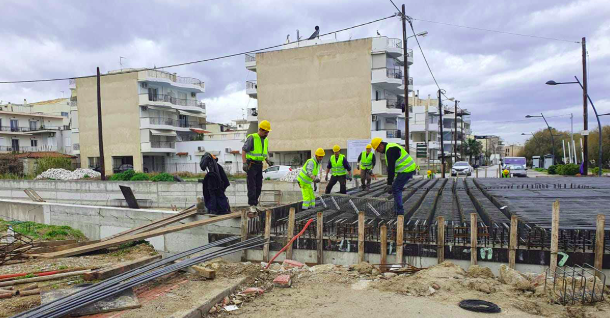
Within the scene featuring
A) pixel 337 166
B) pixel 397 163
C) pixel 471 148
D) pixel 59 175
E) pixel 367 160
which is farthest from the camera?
pixel 471 148

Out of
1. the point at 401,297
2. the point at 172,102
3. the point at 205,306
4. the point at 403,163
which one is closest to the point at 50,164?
the point at 172,102

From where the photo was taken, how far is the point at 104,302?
4582mm

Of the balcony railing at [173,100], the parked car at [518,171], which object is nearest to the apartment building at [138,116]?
the balcony railing at [173,100]

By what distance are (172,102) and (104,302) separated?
127 feet

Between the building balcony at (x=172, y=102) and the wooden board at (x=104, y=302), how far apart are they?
36599 millimetres

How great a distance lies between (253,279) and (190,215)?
3.06 m

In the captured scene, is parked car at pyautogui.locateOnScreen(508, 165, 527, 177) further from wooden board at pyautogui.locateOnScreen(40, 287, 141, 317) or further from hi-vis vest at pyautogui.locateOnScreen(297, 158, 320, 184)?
wooden board at pyautogui.locateOnScreen(40, 287, 141, 317)

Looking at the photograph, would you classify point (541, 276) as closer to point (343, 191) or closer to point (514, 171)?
point (343, 191)

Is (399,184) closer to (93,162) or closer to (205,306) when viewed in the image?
(205,306)

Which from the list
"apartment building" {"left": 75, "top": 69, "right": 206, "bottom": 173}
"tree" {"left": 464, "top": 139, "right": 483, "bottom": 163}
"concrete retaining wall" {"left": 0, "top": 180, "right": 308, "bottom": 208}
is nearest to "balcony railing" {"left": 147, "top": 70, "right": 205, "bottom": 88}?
"apartment building" {"left": 75, "top": 69, "right": 206, "bottom": 173}

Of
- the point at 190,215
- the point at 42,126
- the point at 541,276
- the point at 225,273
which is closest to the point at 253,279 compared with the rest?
the point at 225,273

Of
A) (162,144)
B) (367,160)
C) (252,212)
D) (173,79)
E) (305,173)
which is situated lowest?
(252,212)

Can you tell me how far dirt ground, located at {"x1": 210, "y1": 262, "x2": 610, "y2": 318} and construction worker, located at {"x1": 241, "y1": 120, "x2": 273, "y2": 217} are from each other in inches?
93.7

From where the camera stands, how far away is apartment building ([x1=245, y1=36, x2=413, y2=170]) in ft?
108
